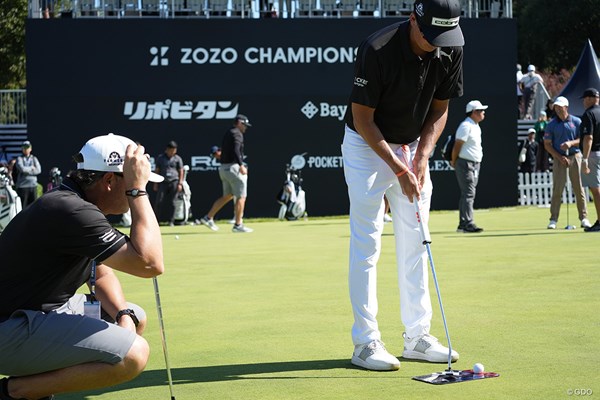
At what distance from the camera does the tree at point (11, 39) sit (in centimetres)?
4450

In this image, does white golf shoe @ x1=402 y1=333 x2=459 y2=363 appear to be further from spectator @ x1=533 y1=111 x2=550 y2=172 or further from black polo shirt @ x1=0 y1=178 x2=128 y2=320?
spectator @ x1=533 y1=111 x2=550 y2=172

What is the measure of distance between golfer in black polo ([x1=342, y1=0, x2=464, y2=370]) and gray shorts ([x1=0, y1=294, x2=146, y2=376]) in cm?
212

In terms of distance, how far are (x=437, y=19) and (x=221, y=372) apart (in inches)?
100

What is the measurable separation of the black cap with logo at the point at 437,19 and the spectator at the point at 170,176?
18771 millimetres

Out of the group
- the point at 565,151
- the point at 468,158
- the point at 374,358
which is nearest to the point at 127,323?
Answer: the point at 374,358

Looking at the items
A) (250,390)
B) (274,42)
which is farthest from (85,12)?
(250,390)

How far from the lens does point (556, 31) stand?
53.8 metres

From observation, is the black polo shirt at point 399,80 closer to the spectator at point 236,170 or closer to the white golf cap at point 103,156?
the white golf cap at point 103,156

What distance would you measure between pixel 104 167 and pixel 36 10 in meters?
23.6

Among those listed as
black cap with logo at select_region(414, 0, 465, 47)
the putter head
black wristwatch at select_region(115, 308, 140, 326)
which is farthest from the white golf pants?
black wristwatch at select_region(115, 308, 140, 326)

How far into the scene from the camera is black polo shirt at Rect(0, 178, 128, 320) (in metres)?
4.82

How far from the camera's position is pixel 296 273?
41.1 ft

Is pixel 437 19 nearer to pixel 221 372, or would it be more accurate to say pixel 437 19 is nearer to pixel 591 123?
pixel 221 372

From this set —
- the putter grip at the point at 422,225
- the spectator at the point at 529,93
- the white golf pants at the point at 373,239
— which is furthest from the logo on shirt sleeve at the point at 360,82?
the spectator at the point at 529,93
